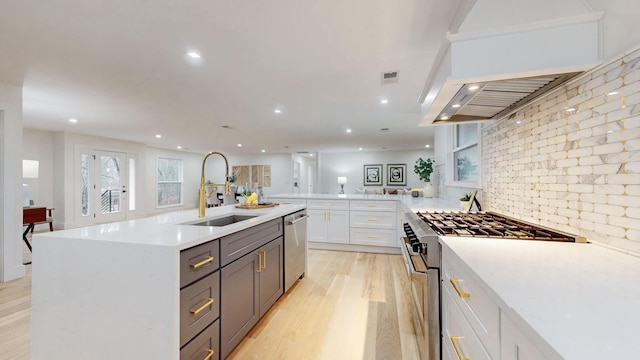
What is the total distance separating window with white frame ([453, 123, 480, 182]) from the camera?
2650 mm

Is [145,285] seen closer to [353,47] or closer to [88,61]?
[353,47]

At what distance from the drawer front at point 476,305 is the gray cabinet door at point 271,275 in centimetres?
135

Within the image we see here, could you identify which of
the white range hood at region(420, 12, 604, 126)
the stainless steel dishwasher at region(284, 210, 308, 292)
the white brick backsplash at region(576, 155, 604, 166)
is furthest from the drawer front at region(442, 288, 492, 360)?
the stainless steel dishwasher at region(284, 210, 308, 292)

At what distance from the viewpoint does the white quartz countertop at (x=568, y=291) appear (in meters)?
0.47

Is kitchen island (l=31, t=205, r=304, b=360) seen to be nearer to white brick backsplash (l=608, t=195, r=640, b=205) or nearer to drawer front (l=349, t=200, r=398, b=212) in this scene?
white brick backsplash (l=608, t=195, r=640, b=205)

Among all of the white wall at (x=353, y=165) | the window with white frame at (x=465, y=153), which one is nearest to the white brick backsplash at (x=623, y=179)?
the window with white frame at (x=465, y=153)

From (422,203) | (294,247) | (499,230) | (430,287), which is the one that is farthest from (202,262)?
(422,203)

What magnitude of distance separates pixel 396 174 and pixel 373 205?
17.4ft

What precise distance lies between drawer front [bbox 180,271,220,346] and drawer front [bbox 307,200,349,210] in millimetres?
2790

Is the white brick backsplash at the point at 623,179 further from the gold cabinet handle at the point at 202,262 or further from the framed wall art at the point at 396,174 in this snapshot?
the framed wall art at the point at 396,174

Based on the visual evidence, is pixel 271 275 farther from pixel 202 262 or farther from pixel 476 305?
pixel 476 305

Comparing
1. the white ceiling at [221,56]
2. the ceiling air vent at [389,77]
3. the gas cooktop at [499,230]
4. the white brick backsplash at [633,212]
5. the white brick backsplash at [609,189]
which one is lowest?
the gas cooktop at [499,230]

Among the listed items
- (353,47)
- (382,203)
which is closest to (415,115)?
(382,203)

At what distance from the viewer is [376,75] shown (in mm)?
2555
